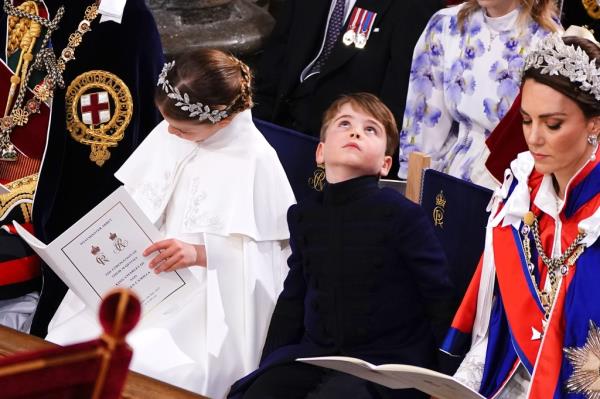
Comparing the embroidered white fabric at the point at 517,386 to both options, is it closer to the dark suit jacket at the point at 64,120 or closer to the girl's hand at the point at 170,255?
the girl's hand at the point at 170,255

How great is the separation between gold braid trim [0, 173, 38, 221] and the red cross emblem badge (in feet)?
0.80

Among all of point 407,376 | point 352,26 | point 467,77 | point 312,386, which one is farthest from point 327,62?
point 407,376

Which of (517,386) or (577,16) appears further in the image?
(577,16)

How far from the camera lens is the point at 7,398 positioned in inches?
43.8

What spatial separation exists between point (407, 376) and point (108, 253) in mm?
945

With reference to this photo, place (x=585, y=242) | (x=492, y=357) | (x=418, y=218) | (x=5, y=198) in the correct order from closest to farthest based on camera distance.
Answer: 1. (x=585, y=242)
2. (x=492, y=357)
3. (x=418, y=218)
4. (x=5, y=198)

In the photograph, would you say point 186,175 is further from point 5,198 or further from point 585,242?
point 585,242

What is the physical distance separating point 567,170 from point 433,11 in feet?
5.01

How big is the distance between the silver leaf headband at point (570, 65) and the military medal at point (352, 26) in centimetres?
151

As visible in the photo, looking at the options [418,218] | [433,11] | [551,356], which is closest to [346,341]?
[418,218]

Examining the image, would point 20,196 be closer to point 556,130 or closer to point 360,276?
point 360,276

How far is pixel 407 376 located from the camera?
2.08 m

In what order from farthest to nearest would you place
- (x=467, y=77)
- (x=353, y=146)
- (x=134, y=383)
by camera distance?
(x=467, y=77)
(x=353, y=146)
(x=134, y=383)

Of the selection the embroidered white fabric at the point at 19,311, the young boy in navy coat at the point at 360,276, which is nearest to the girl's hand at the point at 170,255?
the young boy in navy coat at the point at 360,276
